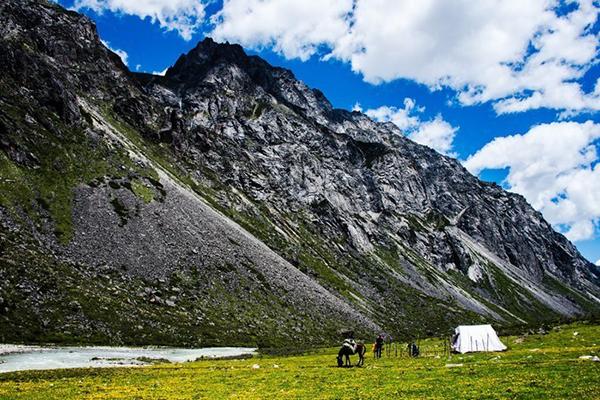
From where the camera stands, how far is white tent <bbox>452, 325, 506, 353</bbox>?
186 feet

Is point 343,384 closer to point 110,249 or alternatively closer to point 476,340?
point 476,340

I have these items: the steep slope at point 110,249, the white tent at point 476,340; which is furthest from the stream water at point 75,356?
the white tent at point 476,340

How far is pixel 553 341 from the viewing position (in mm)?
56406

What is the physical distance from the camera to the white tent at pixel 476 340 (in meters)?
56.8

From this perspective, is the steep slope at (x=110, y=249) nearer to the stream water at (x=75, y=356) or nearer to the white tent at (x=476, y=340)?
the stream water at (x=75, y=356)

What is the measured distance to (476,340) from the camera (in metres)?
58.2

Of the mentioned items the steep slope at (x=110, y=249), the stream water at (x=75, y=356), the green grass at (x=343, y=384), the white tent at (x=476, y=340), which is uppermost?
the steep slope at (x=110, y=249)

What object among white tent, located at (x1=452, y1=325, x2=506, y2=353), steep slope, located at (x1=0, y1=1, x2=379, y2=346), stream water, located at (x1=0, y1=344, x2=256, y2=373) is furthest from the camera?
steep slope, located at (x1=0, y1=1, x2=379, y2=346)

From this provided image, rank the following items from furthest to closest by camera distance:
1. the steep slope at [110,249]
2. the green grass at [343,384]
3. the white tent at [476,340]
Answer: the steep slope at [110,249], the white tent at [476,340], the green grass at [343,384]

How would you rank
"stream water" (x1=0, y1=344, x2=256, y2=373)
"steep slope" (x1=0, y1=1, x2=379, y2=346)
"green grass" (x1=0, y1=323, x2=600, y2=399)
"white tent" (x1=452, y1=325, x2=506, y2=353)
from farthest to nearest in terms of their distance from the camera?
"steep slope" (x1=0, y1=1, x2=379, y2=346)
"white tent" (x1=452, y1=325, x2=506, y2=353)
"stream water" (x1=0, y1=344, x2=256, y2=373)
"green grass" (x1=0, y1=323, x2=600, y2=399)

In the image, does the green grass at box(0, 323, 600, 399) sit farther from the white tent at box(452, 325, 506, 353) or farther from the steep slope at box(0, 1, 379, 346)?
the steep slope at box(0, 1, 379, 346)

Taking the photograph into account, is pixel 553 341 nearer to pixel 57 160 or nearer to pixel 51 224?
pixel 51 224

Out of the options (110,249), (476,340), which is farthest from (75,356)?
(476,340)

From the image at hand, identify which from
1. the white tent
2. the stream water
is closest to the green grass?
the stream water
